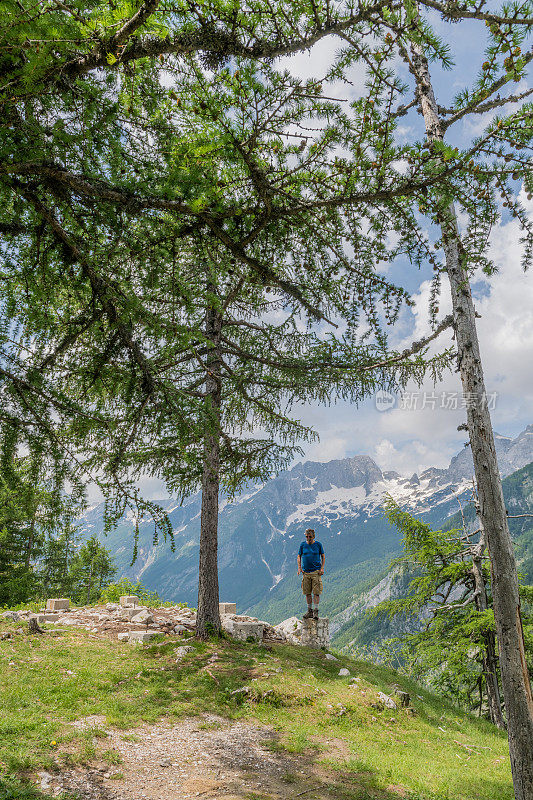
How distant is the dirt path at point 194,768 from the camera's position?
4320 millimetres

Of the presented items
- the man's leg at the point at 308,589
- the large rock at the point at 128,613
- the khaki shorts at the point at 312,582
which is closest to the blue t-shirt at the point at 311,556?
the khaki shorts at the point at 312,582

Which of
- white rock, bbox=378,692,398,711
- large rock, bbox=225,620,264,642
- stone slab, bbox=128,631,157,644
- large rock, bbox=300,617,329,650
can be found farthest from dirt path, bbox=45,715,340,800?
large rock, bbox=300,617,329,650

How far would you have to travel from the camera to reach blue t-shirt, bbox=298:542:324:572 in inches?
428

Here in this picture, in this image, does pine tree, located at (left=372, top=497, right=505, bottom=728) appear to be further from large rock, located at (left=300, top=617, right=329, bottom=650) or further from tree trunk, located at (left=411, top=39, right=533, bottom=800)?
tree trunk, located at (left=411, top=39, right=533, bottom=800)

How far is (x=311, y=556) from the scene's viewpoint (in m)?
10.9

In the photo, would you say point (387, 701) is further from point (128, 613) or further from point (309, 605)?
point (128, 613)

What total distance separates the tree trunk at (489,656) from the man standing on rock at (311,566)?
3976mm

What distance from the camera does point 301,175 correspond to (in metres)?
3.31

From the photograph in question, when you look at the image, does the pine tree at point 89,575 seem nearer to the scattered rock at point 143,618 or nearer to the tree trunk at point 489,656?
the scattered rock at point 143,618

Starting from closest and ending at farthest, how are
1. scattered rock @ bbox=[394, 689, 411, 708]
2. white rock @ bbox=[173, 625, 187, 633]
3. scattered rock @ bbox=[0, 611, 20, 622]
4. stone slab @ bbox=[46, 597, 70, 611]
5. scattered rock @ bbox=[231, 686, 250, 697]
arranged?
scattered rock @ bbox=[231, 686, 250, 697], scattered rock @ bbox=[394, 689, 411, 708], white rock @ bbox=[173, 625, 187, 633], scattered rock @ bbox=[0, 611, 20, 622], stone slab @ bbox=[46, 597, 70, 611]

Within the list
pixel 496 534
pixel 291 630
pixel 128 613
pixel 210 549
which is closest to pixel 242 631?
pixel 210 549

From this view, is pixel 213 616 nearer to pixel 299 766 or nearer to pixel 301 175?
pixel 299 766

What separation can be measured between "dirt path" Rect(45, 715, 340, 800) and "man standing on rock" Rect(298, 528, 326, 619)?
4694 mm

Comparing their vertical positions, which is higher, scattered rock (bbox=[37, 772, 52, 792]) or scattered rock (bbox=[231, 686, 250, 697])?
scattered rock (bbox=[37, 772, 52, 792])
